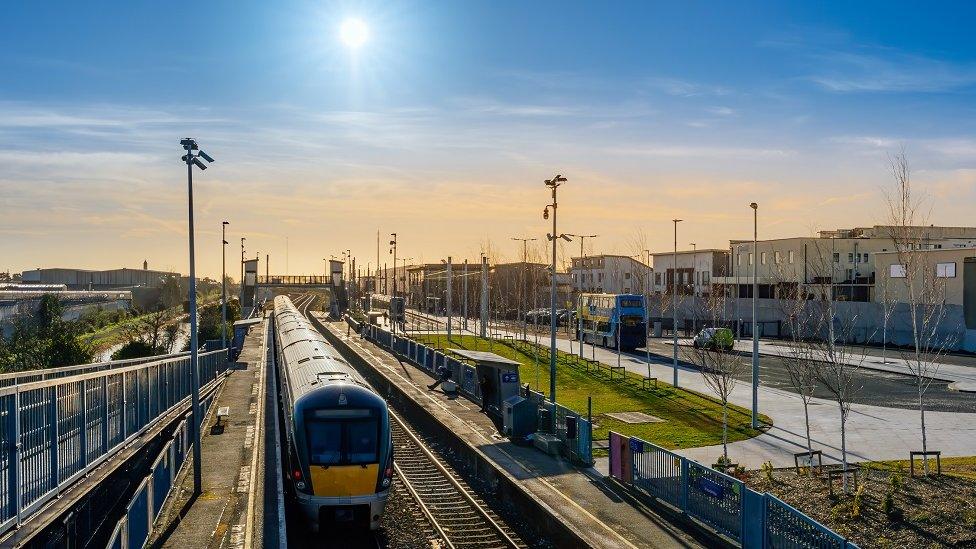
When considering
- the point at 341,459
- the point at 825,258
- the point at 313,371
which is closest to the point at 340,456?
the point at 341,459

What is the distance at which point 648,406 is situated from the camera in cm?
3259

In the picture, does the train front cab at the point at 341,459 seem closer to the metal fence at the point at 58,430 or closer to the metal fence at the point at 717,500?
the metal fence at the point at 58,430

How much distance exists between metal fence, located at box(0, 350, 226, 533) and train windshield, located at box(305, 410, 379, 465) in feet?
12.3

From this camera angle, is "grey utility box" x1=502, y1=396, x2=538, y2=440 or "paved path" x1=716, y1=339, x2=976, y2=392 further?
"paved path" x1=716, y1=339, x2=976, y2=392

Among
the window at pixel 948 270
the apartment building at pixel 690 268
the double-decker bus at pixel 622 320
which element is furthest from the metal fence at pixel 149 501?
the apartment building at pixel 690 268

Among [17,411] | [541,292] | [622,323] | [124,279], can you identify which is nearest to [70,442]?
[17,411]

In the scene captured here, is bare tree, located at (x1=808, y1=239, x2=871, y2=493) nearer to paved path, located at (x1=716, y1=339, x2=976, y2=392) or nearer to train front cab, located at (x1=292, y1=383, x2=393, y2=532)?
paved path, located at (x1=716, y1=339, x2=976, y2=392)

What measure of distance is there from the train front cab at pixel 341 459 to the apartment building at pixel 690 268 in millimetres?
70169

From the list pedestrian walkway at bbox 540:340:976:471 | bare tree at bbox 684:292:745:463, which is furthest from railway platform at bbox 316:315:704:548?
bare tree at bbox 684:292:745:463

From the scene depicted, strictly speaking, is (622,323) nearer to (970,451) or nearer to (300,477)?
(970,451)

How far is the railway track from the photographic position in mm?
16781

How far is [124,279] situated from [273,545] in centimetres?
20187

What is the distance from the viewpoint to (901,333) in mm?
59469

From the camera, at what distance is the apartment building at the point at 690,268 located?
86.8 metres
